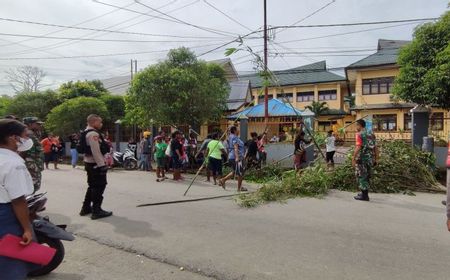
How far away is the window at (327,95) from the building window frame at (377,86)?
22.3 ft

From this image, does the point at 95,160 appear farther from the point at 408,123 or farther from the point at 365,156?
the point at 408,123

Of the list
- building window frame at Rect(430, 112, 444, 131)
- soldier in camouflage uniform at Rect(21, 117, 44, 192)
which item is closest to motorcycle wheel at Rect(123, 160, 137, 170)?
soldier in camouflage uniform at Rect(21, 117, 44, 192)

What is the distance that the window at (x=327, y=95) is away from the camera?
151ft

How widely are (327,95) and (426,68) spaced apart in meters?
32.0

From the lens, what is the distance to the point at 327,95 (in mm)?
46375

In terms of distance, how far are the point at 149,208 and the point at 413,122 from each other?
32.0 ft

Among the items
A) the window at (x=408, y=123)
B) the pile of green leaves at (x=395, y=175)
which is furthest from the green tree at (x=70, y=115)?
the pile of green leaves at (x=395, y=175)

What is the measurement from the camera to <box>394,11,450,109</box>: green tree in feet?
44.2

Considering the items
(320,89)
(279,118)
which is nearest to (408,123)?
(279,118)

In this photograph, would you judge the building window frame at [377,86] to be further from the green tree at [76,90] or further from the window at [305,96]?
the green tree at [76,90]

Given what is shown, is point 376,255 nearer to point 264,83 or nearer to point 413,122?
point 264,83

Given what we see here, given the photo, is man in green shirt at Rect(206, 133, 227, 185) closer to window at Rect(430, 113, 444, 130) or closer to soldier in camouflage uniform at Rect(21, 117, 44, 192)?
soldier in camouflage uniform at Rect(21, 117, 44, 192)

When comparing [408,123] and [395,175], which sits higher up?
[408,123]

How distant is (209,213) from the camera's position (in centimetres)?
809
